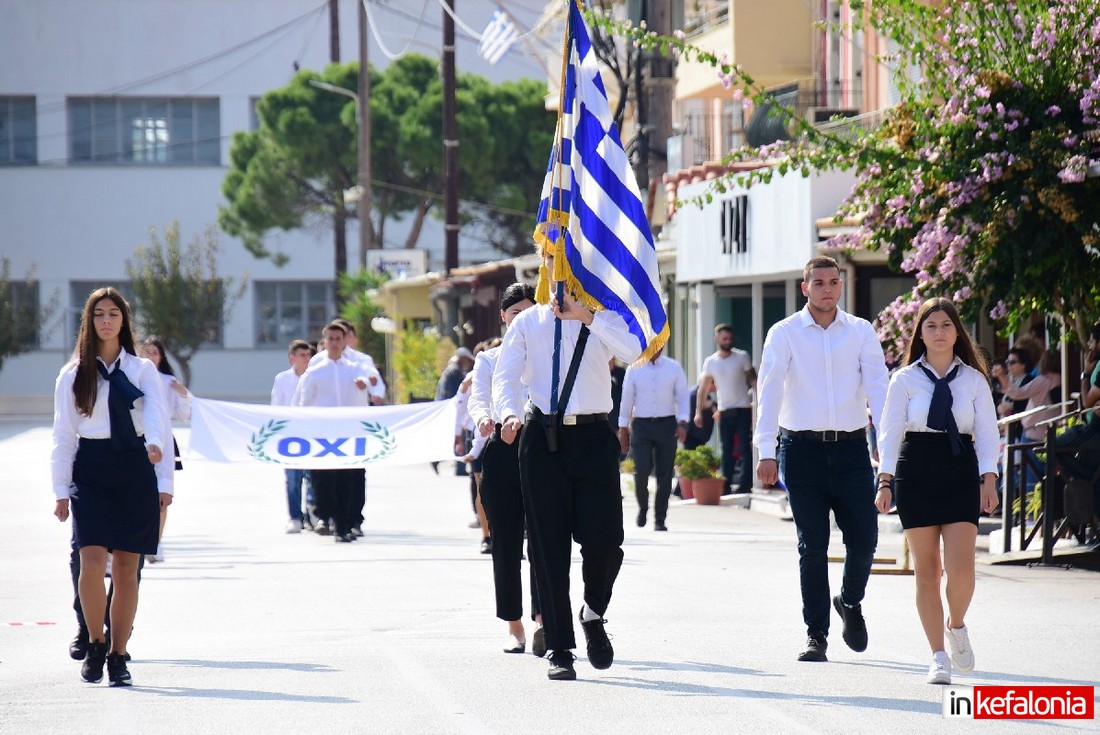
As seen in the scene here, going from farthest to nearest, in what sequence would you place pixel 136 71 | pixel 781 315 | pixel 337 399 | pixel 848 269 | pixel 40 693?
pixel 136 71
pixel 781 315
pixel 848 269
pixel 337 399
pixel 40 693

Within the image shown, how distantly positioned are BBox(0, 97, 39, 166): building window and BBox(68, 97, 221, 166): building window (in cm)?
190

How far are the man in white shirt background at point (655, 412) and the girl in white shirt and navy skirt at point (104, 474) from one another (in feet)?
31.1

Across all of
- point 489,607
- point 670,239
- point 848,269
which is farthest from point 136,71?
point 489,607

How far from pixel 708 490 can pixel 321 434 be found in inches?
221

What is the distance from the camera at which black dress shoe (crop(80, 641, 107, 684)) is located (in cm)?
893

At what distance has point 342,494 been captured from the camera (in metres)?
17.3

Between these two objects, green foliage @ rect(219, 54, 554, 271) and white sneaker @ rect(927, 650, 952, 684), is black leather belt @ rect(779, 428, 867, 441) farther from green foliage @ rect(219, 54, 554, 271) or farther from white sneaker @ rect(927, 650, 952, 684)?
green foliage @ rect(219, 54, 554, 271)

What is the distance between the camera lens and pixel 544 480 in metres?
8.84

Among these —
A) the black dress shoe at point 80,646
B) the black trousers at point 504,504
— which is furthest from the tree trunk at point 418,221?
the black trousers at point 504,504

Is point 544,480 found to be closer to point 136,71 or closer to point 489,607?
point 489,607

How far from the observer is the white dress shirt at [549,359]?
29.1 ft

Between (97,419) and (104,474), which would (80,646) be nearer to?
(104,474)

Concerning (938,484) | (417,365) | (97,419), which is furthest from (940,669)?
(417,365)

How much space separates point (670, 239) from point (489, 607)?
17022 millimetres
